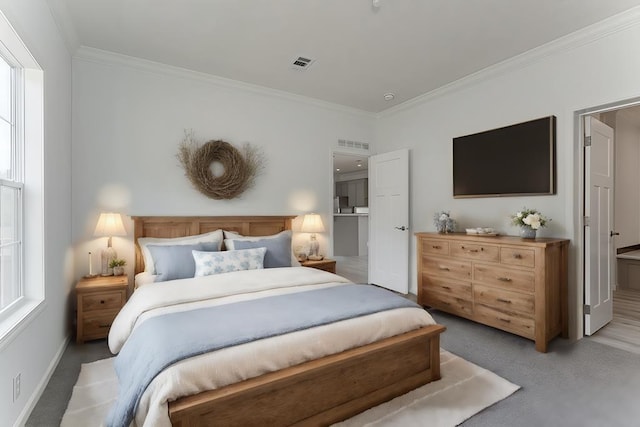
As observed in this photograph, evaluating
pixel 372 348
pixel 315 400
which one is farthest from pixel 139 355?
pixel 372 348

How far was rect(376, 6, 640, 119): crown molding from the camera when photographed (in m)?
2.61

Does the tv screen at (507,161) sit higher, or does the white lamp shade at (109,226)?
the tv screen at (507,161)

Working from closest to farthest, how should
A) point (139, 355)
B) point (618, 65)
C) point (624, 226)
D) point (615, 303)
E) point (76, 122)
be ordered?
point (139, 355) → point (618, 65) → point (76, 122) → point (615, 303) → point (624, 226)

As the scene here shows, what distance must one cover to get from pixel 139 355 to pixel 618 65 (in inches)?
162

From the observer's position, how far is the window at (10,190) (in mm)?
1882

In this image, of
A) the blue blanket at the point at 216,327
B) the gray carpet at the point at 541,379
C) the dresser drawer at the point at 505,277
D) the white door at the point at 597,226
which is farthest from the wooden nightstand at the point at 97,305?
the white door at the point at 597,226

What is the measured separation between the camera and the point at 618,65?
8.84ft

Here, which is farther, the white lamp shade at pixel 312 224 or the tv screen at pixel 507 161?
the white lamp shade at pixel 312 224

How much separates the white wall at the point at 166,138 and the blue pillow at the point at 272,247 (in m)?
0.67

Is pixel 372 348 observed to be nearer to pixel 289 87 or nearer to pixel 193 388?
pixel 193 388

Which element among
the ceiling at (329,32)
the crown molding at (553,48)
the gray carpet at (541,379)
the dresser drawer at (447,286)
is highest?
the ceiling at (329,32)

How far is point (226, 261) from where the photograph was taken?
10.1 ft

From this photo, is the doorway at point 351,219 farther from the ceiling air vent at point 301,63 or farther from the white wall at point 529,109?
the ceiling air vent at point 301,63

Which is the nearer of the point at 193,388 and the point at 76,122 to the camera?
the point at 193,388
